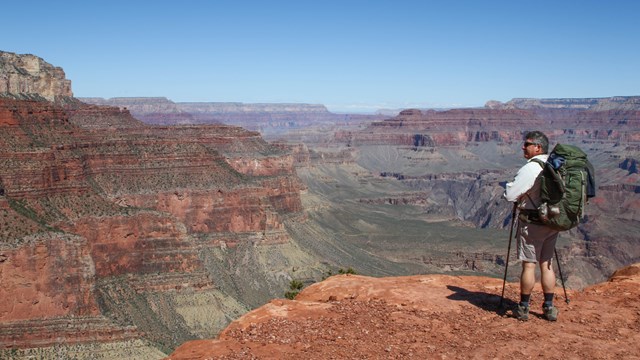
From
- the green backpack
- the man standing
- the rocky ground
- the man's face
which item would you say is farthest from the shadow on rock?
the man's face

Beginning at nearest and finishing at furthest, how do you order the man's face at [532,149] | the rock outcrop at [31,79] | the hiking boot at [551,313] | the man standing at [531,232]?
the hiking boot at [551,313] → the man standing at [531,232] → the man's face at [532,149] → the rock outcrop at [31,79]

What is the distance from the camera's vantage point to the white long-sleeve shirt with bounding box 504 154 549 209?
48.2 ft

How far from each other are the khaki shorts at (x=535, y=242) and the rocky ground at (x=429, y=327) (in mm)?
1227

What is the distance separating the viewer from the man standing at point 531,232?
1468cm

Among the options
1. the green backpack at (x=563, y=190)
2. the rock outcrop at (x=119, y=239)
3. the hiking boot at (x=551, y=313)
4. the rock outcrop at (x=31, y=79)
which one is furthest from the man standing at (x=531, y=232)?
the rock outcrop at (x=31, y=79)

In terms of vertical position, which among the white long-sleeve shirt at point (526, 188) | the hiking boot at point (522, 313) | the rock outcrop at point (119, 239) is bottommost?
the rock outcrop at point (119, 239)

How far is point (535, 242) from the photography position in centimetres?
1509

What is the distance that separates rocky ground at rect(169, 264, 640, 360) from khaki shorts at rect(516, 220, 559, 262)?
48.3 inches

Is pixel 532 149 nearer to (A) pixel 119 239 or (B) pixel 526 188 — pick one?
(B) pixel 526 188

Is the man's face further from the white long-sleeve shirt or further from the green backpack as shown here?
the green backpack

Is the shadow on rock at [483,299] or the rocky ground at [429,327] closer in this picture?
the rocky ground at [429,327]

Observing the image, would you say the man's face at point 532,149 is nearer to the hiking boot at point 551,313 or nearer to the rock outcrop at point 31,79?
the hiking boot at point 551,313

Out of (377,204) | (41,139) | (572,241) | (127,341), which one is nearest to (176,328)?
(127,341)

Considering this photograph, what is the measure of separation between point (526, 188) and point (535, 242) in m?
1.22
